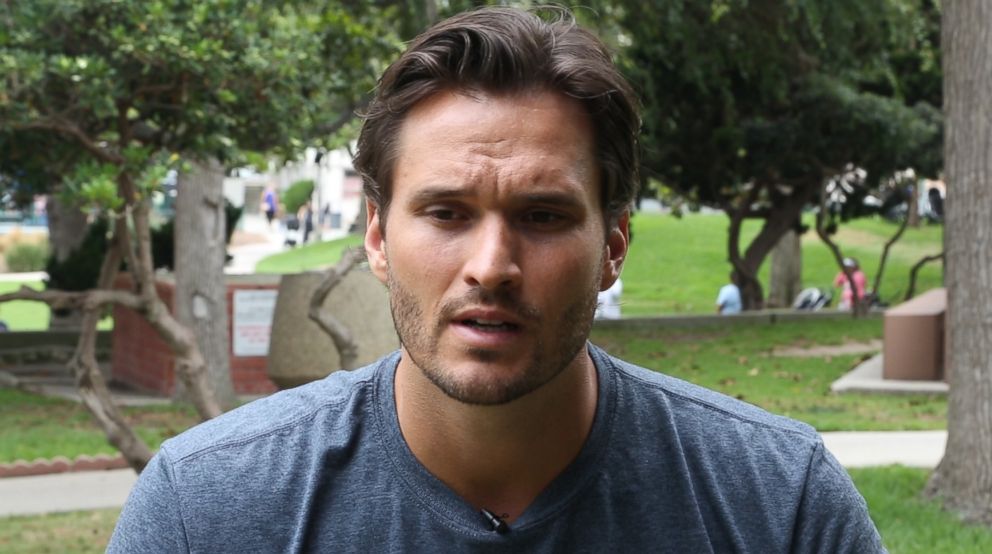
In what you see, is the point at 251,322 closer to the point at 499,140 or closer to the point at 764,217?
the point at 764,217

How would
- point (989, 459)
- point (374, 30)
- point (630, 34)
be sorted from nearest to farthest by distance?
point (989, 459) < point (374, 30) < point (630, 34)

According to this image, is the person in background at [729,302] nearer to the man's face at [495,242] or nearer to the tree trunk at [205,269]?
the tree trunk at [205,269]

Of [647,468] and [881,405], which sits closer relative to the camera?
[647,468]

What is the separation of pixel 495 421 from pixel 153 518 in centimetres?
47

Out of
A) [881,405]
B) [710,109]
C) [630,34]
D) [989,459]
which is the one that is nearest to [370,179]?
[989,459]

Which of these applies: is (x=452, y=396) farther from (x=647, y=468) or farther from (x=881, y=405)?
(x=881, y=405)

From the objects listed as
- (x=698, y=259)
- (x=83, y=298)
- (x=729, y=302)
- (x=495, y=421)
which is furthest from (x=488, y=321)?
(x=698, y=259)

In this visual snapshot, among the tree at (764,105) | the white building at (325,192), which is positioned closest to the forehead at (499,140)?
the tree at (764,105)

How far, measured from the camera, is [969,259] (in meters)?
7.61

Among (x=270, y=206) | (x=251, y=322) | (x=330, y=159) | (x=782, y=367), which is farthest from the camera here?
(x=270, y=206)

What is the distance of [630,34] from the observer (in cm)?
1698

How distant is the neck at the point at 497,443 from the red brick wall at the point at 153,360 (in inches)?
524

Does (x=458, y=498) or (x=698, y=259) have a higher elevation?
(x=458, y=498)

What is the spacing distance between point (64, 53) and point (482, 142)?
6702mm
